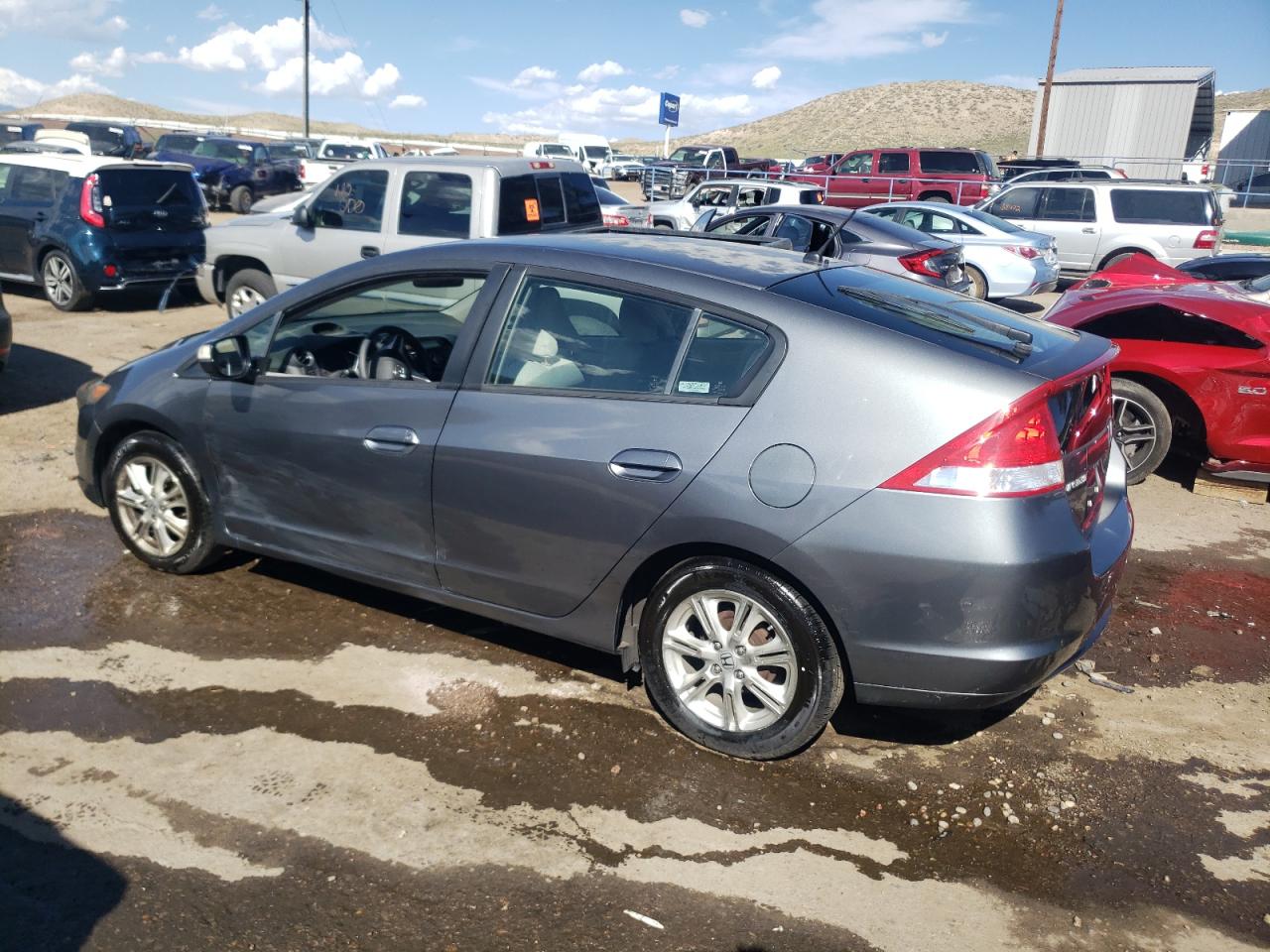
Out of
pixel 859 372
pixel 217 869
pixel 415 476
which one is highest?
pixel 859 372

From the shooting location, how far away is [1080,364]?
341 centimetres

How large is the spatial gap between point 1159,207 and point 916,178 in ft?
27.9

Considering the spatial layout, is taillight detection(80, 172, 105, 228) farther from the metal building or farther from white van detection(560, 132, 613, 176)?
the metal building

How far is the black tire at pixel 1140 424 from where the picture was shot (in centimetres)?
663

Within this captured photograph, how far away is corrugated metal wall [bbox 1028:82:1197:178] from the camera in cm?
4103

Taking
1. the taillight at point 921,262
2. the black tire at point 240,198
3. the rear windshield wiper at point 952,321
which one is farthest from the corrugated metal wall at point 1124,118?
the rear windshield wiper at point 952,321

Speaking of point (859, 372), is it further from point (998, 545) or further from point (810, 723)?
point (810, 723)

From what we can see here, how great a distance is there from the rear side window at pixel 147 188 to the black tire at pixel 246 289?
233cm

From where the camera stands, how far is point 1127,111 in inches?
1645

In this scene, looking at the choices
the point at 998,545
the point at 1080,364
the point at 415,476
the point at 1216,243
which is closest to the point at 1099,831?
the point at 998,545

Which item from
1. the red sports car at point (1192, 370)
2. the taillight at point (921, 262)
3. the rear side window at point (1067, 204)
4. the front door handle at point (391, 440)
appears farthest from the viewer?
the rear side window at point (1067, 204)

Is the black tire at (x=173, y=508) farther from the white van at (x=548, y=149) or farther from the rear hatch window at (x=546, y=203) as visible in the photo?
the white van at (x=548, y=149)

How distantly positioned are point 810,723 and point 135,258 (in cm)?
1103

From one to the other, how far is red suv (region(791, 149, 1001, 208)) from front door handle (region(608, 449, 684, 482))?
73.8 ft
